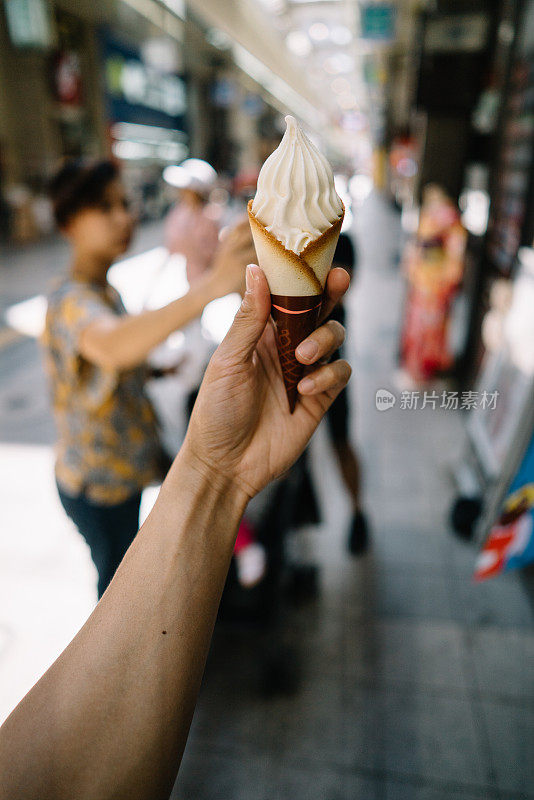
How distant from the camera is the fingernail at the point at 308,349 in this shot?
873mm

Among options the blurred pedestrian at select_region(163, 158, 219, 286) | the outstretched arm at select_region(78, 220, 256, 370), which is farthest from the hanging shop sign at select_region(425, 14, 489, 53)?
the outstretched arm at select_region(78, 220, 256, 370)

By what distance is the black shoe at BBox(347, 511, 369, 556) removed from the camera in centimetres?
281

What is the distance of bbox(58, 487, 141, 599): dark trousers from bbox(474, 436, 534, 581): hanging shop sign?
4.49ft

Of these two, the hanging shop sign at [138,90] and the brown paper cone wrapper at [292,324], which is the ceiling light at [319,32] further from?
the brown paper cone wrapper at [292,324]

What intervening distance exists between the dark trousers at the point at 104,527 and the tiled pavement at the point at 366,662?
29cm

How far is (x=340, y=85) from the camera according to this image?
31.6 m

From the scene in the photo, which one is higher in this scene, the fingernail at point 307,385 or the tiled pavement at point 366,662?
the fingernail at point 307,385

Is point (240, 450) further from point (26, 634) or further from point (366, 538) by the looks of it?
point (366, 538)

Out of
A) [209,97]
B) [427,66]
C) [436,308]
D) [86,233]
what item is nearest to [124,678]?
[86,233]

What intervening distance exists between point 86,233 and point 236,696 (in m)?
1.86

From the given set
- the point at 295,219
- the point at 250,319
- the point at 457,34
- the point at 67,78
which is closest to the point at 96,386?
the point at 250,319

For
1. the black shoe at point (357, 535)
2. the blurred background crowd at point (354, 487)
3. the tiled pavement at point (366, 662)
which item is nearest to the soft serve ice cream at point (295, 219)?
the blurred background crowd at point (354, 487)

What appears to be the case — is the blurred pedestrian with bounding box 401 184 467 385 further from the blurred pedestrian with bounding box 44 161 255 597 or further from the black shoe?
the blurred pedestrian with bounding box 44 161 255 597

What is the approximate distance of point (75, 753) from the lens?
73cm
